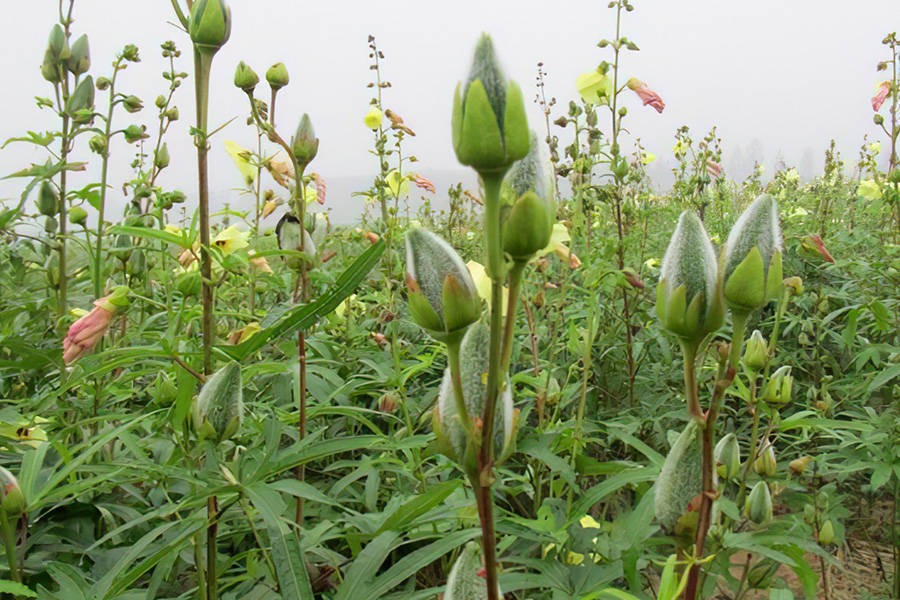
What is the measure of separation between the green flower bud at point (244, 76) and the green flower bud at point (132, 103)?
97 centimetres

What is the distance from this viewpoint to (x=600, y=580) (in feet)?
3.59

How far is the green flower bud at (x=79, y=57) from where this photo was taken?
1.91 metres

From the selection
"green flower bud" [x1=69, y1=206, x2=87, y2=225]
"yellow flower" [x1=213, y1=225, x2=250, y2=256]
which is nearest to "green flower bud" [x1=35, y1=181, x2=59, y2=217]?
"green flower bud" [x1=69, y1=206, x2=87, y2=225]

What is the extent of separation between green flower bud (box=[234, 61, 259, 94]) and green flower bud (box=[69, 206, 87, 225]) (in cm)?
109

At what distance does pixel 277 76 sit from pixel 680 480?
1.09m

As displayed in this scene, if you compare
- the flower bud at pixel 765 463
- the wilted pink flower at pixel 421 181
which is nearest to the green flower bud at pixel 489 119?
the flower bud at pixel 765 463

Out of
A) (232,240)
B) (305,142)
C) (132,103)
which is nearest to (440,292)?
(305,142)

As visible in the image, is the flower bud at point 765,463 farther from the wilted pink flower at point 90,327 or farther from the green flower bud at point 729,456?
the wilted pink flower at point 90,327

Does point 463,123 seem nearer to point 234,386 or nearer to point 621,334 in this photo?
point 234,386

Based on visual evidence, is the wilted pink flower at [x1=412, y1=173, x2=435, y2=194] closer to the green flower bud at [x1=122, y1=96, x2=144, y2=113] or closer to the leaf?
the green flower bud at [x1=122, y1=96, x2=144, y2=113]

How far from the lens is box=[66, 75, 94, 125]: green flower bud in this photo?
184 centimetres

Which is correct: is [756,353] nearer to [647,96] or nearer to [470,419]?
[470,419]

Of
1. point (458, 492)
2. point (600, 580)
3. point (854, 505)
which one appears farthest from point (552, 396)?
point (854, 505)

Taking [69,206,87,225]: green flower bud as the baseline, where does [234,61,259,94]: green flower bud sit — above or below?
above
